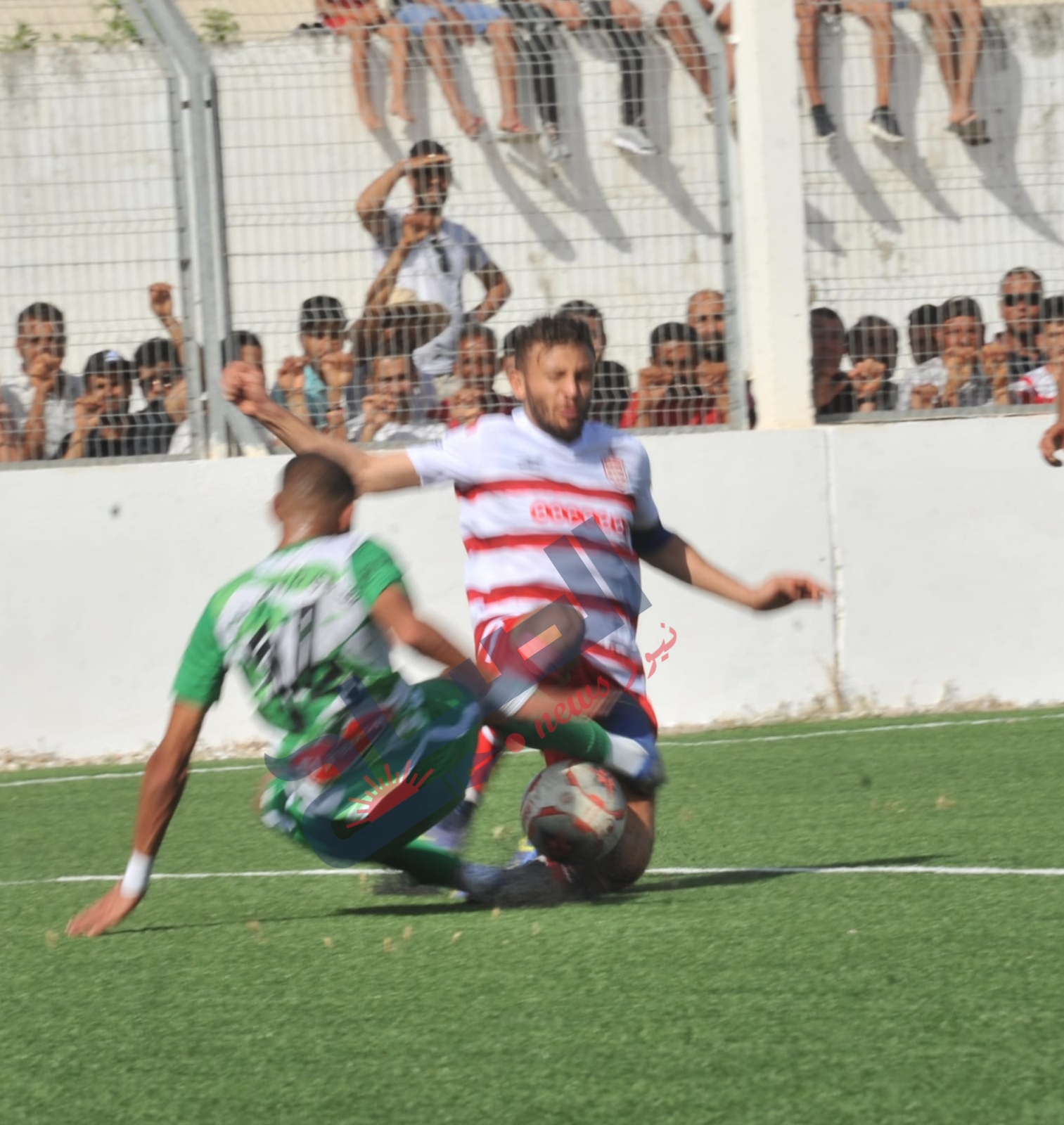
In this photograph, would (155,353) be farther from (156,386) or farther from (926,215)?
(926,215)

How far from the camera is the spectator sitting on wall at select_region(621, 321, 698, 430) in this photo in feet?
30.9

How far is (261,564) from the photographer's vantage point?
185 inches

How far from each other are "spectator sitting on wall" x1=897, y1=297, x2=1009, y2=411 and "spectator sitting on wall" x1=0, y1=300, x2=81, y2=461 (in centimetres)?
434

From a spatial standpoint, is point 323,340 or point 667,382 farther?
point 667,382

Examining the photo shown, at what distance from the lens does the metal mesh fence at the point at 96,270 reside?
9297 mm

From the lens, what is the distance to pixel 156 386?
368 inches

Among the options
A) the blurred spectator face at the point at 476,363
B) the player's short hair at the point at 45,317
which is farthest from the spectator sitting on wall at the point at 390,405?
the player's short hair at the point at 45,317

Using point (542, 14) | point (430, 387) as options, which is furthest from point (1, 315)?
point (542, 14)

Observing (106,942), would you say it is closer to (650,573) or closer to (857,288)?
(650,573)

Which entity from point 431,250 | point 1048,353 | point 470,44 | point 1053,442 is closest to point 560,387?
point 1053,442

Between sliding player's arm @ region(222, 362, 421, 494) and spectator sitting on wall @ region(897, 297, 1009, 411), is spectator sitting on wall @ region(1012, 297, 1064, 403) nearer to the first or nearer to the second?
spectator sitting on wall @ region(897, 297, 1009, 411)

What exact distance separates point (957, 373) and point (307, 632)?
5.80 m

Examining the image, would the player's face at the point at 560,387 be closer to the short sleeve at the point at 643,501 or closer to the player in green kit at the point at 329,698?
the short sleeve at the point at 643,501

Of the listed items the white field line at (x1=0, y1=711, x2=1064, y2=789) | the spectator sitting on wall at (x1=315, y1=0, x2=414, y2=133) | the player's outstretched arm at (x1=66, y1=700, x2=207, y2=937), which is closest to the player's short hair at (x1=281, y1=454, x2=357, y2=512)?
the player's outstretched arm at (x1=66, y1=700, x2=207, y2=937)
